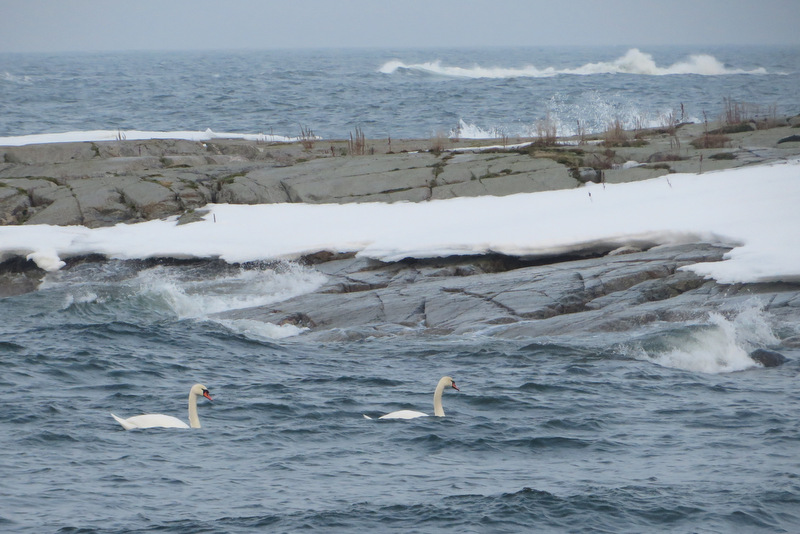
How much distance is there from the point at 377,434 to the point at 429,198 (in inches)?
396

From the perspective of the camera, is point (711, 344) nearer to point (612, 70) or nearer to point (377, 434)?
point (377, 434)

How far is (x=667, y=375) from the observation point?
39.8 ft

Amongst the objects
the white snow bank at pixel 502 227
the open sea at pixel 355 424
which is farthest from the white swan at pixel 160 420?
the white snow bank at pixel 502 227

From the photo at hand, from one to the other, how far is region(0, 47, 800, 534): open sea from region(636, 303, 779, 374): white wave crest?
0.03 meters

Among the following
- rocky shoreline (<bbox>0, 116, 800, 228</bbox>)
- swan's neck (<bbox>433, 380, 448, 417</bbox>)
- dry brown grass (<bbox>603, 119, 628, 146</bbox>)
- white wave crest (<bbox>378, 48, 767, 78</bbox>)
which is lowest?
swan's neck (<bbox>433, 380, 448, 417</bbox>)

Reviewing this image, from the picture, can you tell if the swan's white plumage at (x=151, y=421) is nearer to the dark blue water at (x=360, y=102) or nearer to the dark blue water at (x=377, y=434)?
the dark blue water at (x=377, y=434)

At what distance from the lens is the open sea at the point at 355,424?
8.11 metres

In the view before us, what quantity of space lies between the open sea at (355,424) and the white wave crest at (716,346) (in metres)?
0.03

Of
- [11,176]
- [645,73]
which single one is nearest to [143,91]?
[11,176]

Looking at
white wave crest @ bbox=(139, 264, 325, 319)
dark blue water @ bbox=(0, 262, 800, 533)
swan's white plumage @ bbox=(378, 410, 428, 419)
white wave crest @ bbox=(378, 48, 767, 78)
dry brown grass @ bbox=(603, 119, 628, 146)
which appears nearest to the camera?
dark blue water @ bbox=(0, 262, 800, 533)

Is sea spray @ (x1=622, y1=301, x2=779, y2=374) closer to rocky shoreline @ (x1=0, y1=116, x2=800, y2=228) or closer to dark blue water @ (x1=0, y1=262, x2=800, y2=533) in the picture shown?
dark blue water @ (x1=0, y1=262, x2=800, y2=533)

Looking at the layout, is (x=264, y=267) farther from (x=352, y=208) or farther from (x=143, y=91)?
(x=143, y=91)

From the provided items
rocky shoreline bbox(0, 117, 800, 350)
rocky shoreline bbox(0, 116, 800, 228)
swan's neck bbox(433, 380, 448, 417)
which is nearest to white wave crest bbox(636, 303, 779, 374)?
rocky shoreline bbox(0, 117, 800, 350)

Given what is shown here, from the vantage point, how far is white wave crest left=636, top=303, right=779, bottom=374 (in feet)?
40.7
